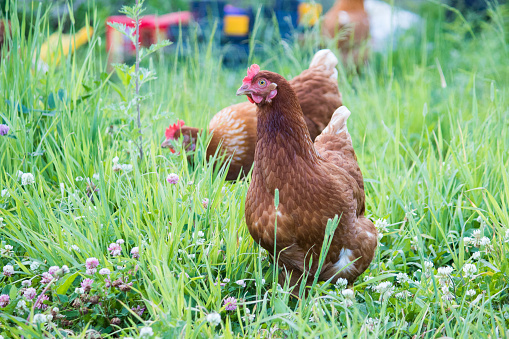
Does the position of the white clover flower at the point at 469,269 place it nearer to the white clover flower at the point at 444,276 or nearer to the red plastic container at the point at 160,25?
the white clover flower at the point at 444,276

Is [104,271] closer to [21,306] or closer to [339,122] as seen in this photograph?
[21,306]

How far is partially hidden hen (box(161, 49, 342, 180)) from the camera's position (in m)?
3.50

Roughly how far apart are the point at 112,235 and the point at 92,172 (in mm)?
623

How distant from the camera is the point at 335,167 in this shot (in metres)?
2.41

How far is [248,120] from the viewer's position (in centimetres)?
361

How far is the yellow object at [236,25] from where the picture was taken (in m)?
6.69

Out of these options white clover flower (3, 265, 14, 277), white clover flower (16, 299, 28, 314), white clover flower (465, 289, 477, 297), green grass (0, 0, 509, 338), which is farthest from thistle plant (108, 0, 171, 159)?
white clover flower (465, 289, 477, 297)

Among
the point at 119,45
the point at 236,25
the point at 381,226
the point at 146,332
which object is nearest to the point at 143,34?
the point at 119,45

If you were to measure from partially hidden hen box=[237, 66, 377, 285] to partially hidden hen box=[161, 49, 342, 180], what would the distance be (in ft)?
3.60

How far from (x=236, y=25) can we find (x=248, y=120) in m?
3.53

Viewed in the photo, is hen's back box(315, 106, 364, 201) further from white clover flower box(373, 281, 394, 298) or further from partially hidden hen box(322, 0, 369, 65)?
partially hidden hen box(322, 0, 369, 65)

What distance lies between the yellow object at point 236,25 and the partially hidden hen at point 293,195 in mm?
4628

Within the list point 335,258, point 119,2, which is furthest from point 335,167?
point 119,2

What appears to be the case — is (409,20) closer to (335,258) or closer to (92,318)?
(335,258)
